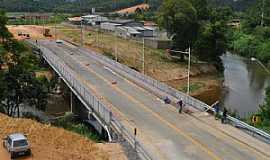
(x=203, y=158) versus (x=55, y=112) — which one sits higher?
(x=203, y=158)

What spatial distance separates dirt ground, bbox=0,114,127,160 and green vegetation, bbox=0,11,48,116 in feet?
36.1

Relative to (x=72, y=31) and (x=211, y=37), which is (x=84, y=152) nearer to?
(x=211, y=37)

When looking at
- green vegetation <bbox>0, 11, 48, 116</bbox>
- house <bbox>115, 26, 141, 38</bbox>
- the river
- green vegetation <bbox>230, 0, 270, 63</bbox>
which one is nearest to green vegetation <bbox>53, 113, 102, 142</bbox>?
green vegetation <bbox>0, 11, 48, 116</bbox>

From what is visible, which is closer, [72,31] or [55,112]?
[55,112]

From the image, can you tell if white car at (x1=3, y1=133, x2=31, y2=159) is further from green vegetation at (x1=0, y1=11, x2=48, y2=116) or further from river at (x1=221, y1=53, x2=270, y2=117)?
river at (x1=221, y1=53, x2=270, y2=117)

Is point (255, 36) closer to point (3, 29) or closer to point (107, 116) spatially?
point (3, 29)

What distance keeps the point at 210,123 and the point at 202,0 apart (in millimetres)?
60143

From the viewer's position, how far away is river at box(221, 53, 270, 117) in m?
63.3

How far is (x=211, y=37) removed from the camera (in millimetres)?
87188

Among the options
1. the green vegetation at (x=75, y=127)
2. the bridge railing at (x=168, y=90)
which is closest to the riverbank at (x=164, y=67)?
the bridge railing at (x=168, y=90)

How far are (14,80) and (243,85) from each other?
45476 millimetres

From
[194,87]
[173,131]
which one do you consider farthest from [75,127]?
[194,87]

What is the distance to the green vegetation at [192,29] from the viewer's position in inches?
3329

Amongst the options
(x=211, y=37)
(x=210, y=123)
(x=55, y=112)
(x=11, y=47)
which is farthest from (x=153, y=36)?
(x=210, y=123)
